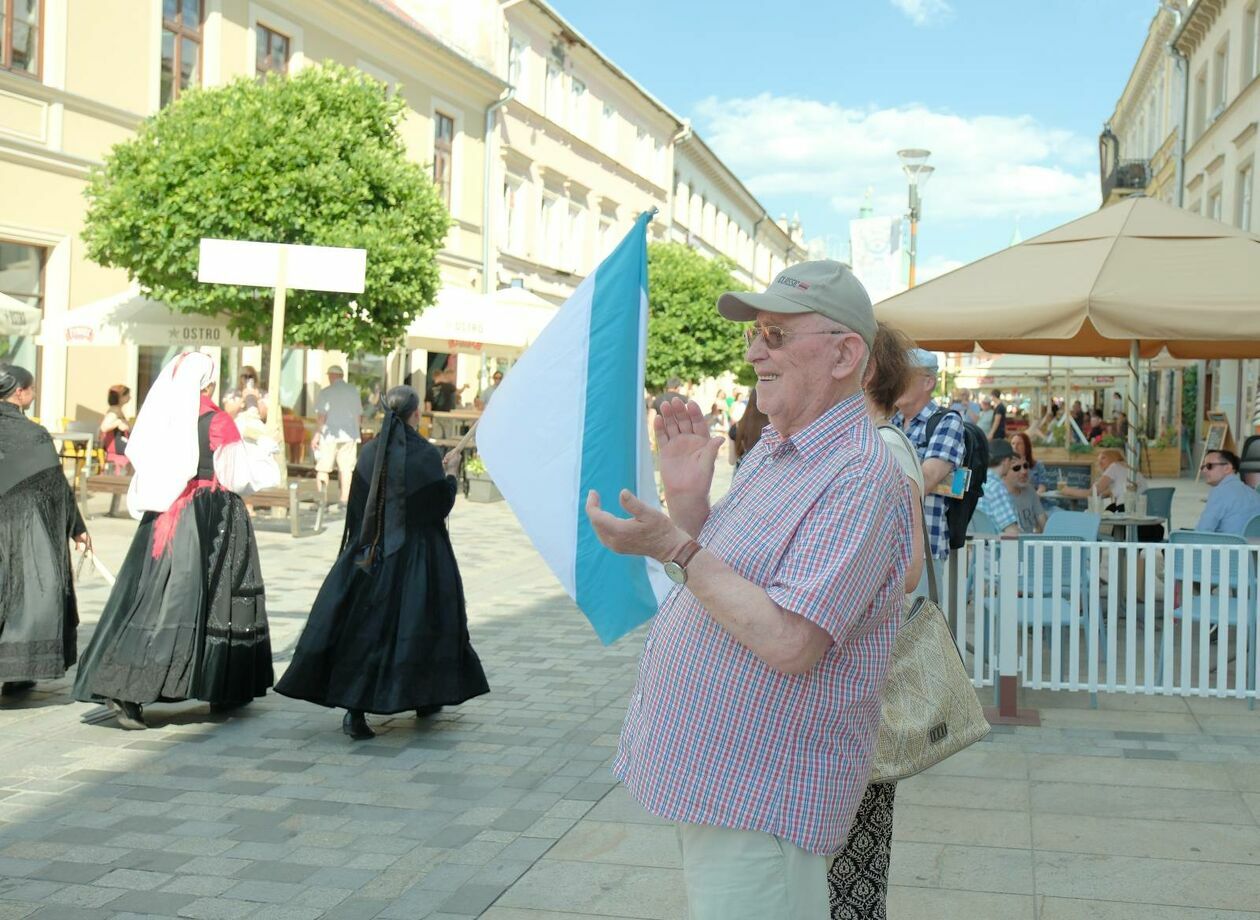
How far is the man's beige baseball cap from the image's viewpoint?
250 centimetres

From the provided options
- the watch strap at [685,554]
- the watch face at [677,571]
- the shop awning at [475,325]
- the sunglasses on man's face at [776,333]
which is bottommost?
the watch face at [677,571]

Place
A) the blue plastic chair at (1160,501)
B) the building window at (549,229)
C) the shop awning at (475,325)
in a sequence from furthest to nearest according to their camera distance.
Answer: the building window at (549,229)
the shop awning at (475,325)
the blue plastic chair at (1160,501)

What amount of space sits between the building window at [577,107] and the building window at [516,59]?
11.8 feet

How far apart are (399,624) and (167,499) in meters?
1.27

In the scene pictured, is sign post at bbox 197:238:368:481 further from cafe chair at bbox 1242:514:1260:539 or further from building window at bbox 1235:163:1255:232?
building window at bbox 1235:163:1255:232

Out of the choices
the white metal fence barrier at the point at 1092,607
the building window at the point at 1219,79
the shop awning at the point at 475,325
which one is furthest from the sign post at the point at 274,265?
the building window at the point at 1219,79

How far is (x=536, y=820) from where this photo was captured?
5.31 m

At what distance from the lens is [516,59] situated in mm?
33500

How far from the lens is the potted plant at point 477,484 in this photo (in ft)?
63.0

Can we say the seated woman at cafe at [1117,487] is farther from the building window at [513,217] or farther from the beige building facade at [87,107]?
the building window at [513,217]

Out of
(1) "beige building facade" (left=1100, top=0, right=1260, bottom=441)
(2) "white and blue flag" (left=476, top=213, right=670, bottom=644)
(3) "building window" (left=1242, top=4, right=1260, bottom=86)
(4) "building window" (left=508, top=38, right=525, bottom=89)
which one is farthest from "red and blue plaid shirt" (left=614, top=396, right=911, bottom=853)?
(4) "building window" (left=508, top=38, right=525, bottom=89)

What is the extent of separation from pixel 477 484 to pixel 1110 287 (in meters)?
12.7

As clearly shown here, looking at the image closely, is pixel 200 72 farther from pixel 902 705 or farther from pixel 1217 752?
pixel 902 705

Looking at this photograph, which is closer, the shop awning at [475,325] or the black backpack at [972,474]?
the black backpack at [972,474]
